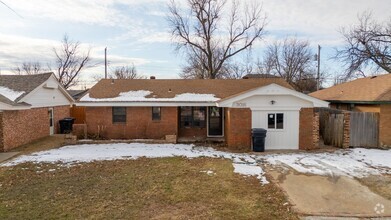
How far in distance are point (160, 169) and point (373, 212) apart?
6.56 m

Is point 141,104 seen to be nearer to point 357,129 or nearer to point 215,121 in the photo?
point 215,121

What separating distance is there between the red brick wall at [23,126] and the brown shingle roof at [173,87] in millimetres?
3937

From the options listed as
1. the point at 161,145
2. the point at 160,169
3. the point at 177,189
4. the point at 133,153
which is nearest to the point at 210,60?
the point at 161,145

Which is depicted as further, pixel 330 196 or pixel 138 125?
pixel 138 125

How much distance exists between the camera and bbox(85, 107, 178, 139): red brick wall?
15812 mm

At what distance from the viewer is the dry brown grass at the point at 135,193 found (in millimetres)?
5977

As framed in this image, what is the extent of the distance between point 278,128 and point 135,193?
343 inches

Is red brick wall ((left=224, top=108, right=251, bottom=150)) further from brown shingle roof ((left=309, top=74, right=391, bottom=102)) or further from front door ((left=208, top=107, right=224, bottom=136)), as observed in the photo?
brown shingle roof ((left=309, top=74, right=391, bottom=102))

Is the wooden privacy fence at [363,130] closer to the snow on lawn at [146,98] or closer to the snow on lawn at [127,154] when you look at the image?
the snow on lawn at [127,154]

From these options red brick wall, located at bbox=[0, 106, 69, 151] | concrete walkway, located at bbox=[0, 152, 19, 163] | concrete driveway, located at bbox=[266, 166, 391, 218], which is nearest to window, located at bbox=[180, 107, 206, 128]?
concrete driveway, located at bbox=[266, 166, 391, 218]

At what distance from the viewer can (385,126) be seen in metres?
13.4

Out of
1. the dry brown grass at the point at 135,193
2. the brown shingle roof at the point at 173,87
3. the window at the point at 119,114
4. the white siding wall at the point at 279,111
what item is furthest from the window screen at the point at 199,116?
A: the dry brown grass at the point at 135,193

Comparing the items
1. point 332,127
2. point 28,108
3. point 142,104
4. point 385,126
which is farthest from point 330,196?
point 28,108

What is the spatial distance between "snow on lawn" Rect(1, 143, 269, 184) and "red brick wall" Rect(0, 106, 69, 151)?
2366 mm
